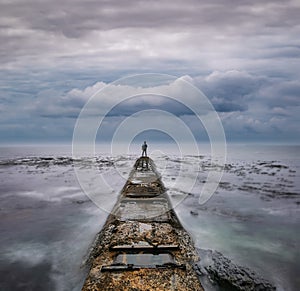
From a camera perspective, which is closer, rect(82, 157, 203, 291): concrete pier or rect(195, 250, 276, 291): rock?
rect(82, 157, 203, 291): concrete pier

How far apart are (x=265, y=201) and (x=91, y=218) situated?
12.3 m

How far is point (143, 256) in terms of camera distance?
691 centimetres

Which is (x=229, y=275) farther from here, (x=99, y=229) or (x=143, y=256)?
(x=99, y=229)

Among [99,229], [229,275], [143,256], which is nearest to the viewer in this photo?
[143,256]

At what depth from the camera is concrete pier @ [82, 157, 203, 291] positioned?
5.57 m

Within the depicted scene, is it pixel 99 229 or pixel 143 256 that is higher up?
pixel 143 256

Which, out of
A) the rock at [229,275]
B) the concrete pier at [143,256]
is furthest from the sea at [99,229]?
the concrete pier at [143,256]

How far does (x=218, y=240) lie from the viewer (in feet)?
37.7

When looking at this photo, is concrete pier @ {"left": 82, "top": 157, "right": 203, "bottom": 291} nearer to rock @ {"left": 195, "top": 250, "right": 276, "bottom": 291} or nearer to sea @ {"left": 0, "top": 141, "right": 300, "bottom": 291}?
rock @ {"left": 195, "top": 250, "right": 276, "bottom": 291}

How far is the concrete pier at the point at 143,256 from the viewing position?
5.57 metres

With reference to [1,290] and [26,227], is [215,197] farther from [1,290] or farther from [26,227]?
[1,290]

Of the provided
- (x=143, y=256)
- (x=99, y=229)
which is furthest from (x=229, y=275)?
(x=99, y=229)

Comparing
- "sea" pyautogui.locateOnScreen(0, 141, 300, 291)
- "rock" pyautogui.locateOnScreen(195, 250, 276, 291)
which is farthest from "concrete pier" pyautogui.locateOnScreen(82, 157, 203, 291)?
"sea" pyautogui.locateOnScreen(0, 141, 300, 291)

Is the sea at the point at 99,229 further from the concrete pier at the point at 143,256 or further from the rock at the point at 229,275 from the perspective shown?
the concrete pier at the point at 143,256
